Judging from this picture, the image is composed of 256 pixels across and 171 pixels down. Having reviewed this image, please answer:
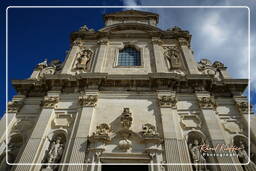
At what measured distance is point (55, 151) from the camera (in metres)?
9.69

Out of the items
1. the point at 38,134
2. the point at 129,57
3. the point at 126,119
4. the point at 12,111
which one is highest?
the point at 129,57

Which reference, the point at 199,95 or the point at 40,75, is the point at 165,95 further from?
the point at 40,75

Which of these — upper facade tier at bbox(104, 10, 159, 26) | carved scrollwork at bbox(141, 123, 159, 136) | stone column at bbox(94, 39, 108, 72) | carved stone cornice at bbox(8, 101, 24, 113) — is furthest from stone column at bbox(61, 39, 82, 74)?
carved scrollwork at bbox(141, 123, 159, 136)

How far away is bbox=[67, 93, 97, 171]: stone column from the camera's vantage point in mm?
8969

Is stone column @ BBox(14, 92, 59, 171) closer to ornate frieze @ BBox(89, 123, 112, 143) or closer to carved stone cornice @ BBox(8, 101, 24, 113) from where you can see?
carved stone cornice @ BBox(8, 101, 24, 113)

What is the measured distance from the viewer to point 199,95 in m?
11.8

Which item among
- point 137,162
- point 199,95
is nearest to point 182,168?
point 137,162

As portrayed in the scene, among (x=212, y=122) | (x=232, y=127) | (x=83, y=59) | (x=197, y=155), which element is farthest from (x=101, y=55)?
(x=232, y=127)

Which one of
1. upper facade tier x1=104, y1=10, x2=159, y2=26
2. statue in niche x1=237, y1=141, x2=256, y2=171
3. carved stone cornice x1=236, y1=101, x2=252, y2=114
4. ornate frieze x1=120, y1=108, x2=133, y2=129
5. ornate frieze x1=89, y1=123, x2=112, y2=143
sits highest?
upper facade tier x1=104, y1=10, x2=159, y2=26

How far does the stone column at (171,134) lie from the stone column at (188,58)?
9.14 ft

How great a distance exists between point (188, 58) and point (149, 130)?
281 inches

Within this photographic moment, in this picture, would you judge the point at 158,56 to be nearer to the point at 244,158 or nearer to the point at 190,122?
the point at 190,122

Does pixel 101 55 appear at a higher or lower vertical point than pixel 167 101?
higher

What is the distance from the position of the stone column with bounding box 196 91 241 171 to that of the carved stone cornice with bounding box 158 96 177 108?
1.42m
